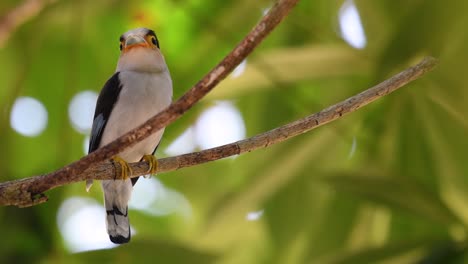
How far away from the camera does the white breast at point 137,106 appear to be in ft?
10.2

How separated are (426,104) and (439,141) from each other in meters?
0.17

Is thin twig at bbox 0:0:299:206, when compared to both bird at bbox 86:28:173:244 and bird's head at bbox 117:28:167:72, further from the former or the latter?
Result: bird's head at bbox 117:28:167:72

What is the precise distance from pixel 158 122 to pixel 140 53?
64.2 inches

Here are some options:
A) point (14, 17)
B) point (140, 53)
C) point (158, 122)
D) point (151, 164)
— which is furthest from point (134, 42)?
point (158, 122)

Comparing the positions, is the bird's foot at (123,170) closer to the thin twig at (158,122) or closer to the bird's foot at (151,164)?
the bird's foot at (151,164)

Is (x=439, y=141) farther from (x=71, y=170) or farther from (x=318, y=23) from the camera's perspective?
(x=71, y=170)

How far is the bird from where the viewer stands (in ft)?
10.3

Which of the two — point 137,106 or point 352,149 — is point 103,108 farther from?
point 352,149

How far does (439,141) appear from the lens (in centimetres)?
374

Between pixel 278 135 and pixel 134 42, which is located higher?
pixel 134 42

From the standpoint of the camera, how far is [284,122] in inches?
167

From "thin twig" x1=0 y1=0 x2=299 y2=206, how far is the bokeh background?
1.65 metres

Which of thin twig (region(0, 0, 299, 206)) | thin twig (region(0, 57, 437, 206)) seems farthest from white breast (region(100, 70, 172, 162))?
thin twig (region(0, 0, 299, 206))

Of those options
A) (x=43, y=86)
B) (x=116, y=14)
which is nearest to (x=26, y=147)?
(x=43, y=86)
